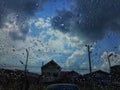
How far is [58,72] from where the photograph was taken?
271ft

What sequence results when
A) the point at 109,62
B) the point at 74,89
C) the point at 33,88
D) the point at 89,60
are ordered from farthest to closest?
the point at 109,62 < the point at 89,60 < the point at 33,88 < the point at 74,89

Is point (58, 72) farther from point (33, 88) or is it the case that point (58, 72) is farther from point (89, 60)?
point (33, 88)

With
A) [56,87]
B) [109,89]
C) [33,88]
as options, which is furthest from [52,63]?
[56,87]

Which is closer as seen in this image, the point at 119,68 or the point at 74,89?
the point at 74,89

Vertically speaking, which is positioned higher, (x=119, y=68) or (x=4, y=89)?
(x=119, y=68)

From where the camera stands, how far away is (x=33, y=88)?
31.9 metres

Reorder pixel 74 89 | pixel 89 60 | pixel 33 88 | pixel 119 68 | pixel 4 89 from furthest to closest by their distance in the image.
A: pixel 119 68 < pixel 89 60 < pixel 33 88 < pixel 4 89 < pixel 74 89

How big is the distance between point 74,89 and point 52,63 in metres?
69.0

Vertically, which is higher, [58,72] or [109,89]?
[58,72]

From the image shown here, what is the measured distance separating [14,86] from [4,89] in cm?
173

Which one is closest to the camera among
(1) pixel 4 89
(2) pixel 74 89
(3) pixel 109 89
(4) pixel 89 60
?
(2) pixel 74 89

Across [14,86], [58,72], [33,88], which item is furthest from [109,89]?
[58,72]

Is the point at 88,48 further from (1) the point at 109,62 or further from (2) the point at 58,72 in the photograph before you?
(2) the point at 58,72

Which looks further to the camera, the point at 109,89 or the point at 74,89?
the point at 109,89
